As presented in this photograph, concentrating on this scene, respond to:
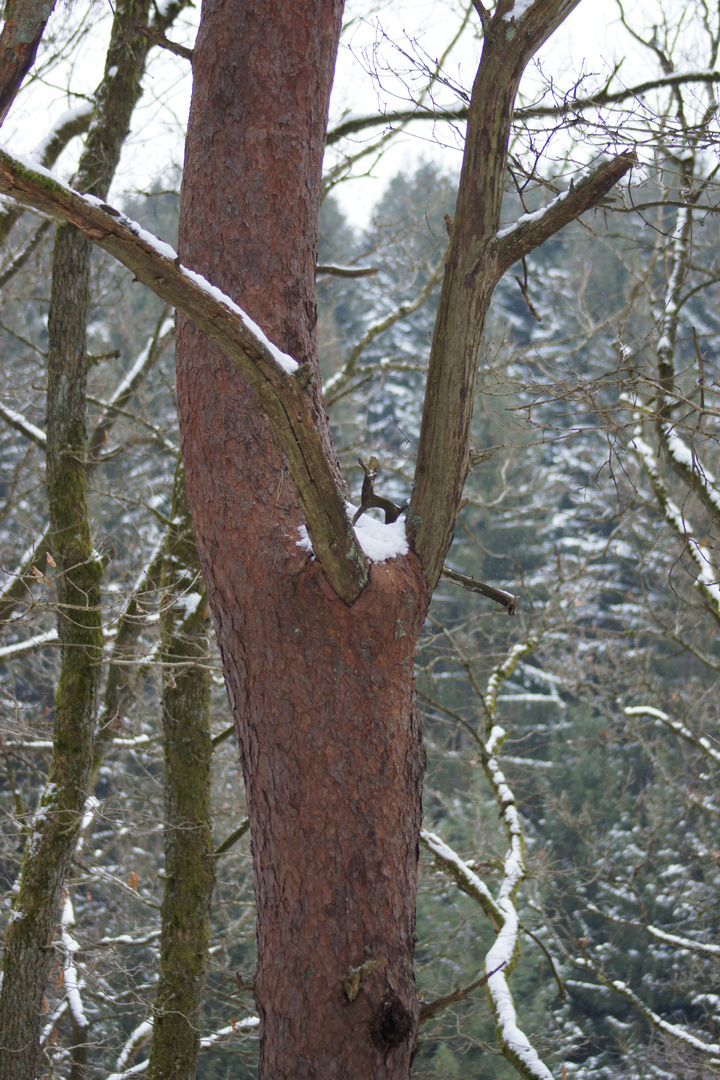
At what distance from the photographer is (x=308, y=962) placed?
1562mm

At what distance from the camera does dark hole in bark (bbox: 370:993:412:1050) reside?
5.05 ft

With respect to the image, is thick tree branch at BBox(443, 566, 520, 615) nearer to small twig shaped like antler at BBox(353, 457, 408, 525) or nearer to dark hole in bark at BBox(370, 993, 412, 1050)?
small twig shaped like antler at BBox(353, 457, 408, 525)

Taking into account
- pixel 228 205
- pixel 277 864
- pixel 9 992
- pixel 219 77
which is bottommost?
pixel 9 992

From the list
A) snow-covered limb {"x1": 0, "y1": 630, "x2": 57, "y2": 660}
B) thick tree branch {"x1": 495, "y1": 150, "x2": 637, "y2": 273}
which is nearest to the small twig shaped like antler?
thick tree branch {"x1": 495, "y1": 150, "x2": 637, "y2": 273}

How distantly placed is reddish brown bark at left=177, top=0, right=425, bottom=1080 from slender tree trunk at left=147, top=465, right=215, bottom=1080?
213cm

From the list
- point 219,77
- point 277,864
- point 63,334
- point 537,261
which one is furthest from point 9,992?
point 537,261

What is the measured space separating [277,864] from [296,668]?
0.42 m

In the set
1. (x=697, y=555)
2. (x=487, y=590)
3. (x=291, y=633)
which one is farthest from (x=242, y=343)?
(x=697, y=555)

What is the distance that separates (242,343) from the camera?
55.9 inches

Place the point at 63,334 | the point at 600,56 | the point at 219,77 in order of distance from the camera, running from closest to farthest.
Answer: the point at 219,77, the point at 600,56, the point at 63,334

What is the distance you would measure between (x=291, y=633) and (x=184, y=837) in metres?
3.09

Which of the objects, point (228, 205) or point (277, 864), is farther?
point (228, 205)

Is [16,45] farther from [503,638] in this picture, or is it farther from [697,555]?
[503,638]

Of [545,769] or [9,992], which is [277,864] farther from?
[545,769]
